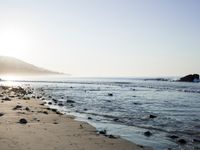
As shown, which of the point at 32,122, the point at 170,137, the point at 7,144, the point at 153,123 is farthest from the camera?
the point at 153,123

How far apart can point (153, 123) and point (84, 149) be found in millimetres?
13070

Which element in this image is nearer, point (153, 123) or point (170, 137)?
point (170, 137)

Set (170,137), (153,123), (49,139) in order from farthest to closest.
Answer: (153,123) → (170,137) → (49,139)

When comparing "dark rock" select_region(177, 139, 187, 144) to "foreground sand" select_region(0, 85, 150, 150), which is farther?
"dark rock" select_region(177, 139, 187, 144)

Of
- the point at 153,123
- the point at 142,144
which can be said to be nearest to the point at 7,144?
the point at 142,144

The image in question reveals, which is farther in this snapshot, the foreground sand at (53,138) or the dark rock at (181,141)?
the dark rock at (181,141)

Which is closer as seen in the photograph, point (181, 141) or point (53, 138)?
point (53, 138)

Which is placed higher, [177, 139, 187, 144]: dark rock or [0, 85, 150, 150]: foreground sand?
[0, 85, 150, 150]: foreground sand

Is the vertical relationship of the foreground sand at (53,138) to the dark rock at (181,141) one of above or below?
above

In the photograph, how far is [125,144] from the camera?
19.0 m

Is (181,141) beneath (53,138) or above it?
beneath

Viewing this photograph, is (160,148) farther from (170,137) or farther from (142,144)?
(170,137)

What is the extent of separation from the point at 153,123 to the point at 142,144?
30.4ft

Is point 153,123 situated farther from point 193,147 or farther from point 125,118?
point 193,147
